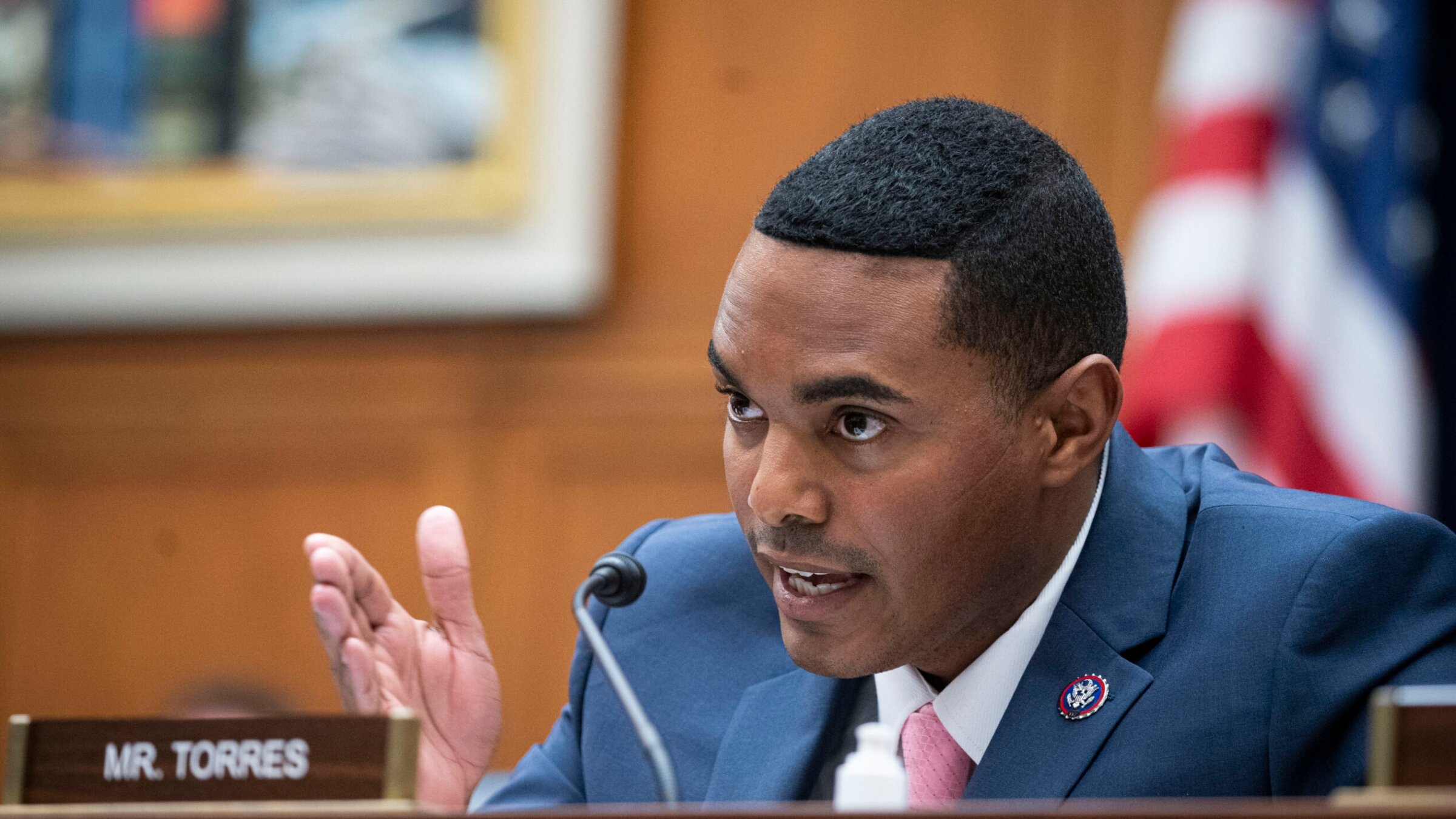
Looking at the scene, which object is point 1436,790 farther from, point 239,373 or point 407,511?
point 239,373

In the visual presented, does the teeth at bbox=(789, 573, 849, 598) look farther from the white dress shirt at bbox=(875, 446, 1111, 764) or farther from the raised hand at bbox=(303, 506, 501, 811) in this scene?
the raised hand at bbox=(303, 506, 501, 811)

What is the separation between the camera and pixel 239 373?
4246mm

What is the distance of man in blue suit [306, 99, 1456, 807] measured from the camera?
176 cm

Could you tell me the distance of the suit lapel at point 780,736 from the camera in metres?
2.01

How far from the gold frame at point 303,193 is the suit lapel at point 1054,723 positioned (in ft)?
7.77

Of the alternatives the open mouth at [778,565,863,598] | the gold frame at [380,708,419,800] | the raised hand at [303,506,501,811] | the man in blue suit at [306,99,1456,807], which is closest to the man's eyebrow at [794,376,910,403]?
the man in blue suit at [306,99,1456,807]

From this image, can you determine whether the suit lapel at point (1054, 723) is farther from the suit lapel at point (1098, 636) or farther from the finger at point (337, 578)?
the finger at point (337, 578)

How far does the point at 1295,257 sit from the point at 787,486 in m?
1.89

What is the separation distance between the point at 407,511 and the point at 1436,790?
323cm

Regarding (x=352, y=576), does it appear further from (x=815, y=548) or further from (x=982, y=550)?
(x=982, y=550)

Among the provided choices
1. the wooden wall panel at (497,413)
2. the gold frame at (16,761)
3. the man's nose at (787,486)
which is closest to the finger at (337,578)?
the gold frame at (16,761)

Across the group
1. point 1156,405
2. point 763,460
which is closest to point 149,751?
point 763,460

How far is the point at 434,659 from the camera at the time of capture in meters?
1.95

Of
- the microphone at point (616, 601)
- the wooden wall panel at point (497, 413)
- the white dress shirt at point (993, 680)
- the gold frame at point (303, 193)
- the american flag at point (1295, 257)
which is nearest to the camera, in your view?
the microphone at point (616, 601)
